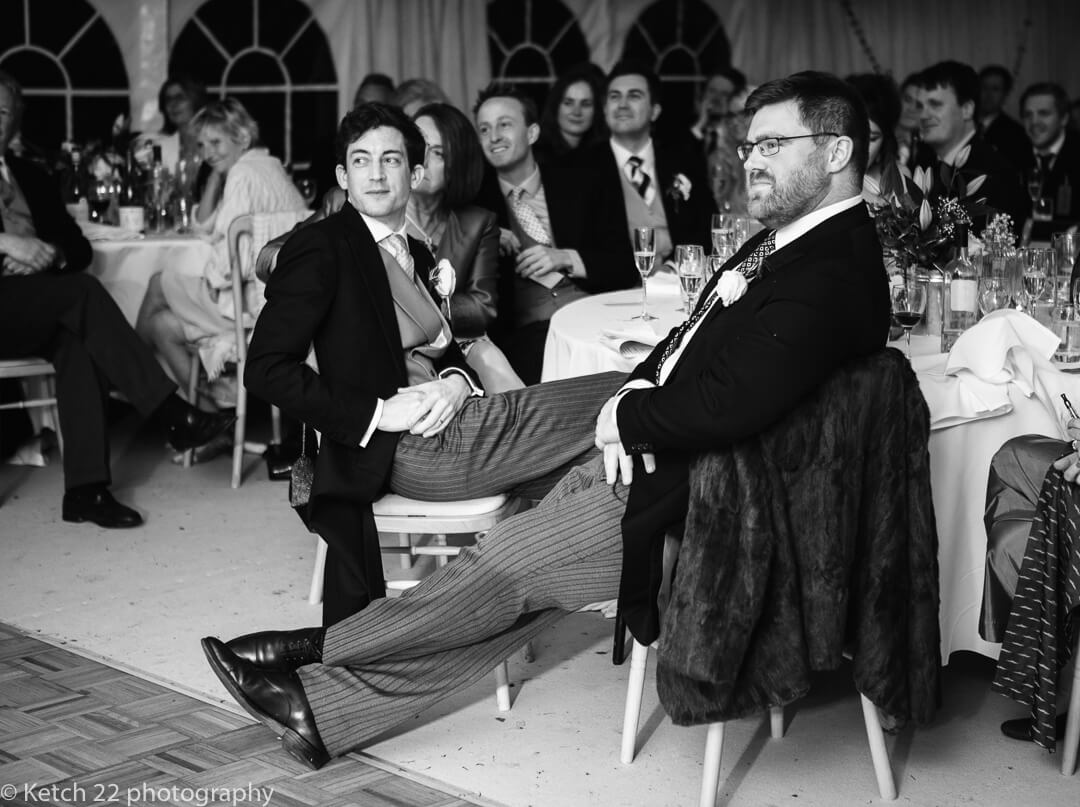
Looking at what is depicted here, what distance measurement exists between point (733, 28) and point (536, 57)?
167 centimetres

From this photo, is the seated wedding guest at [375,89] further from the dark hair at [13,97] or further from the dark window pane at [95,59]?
the dark hair at [13,97]

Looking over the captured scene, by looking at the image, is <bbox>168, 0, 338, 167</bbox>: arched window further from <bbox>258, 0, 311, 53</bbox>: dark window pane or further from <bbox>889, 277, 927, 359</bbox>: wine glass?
<bbox>889, 277, 927, 359</bbox>: wine glass

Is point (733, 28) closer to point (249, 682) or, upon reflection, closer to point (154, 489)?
point (154, 489)

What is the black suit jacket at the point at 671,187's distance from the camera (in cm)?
492

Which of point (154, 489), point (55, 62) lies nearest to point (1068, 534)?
point (154, 489)

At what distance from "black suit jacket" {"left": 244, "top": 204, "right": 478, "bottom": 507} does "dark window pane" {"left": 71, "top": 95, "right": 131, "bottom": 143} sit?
521 centimetres

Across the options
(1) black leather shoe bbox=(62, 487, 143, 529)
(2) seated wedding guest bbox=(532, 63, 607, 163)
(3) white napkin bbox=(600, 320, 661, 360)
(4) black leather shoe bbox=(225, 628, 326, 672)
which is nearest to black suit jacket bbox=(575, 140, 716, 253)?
(2) seated wedding guest bbox=(532, 63, 607, 163)

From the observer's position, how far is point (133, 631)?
3463mm

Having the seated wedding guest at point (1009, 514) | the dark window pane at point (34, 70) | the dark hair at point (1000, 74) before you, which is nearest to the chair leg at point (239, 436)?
the seated wedding guest at point (1009, 514)

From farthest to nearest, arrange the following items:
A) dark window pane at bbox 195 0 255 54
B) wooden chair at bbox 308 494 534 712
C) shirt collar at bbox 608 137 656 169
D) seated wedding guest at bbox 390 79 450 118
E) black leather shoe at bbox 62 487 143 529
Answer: dark window pane at bbox 195 0 255 54
shirt collar at bbox 608 137 656 169
seated wedding guest at bbox 390 79 450 118
black leather shoe at bbox 62 487 143 529
wooden chair at bbox 308 494 534 712

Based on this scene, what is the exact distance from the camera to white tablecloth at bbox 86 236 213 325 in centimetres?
510

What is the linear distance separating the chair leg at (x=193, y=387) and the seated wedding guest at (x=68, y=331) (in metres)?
0.36

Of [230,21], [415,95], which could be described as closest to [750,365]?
[415,95]

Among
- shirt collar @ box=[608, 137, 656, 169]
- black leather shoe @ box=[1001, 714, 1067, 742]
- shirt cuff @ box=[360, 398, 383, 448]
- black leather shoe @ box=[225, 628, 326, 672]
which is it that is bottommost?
black leather shoe @ box=[1001, 714, 1067, 742]
